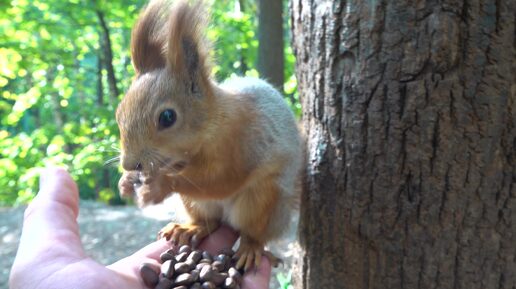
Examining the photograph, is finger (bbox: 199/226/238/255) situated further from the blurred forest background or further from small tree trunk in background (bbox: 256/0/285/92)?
small tree trunk in background (bbox: 256/0/285/92)

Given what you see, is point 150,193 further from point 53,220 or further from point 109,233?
point 109,233

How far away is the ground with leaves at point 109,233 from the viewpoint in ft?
11.4

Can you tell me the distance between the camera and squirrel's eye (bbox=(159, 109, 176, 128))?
1.32m

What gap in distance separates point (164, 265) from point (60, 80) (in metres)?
4.69

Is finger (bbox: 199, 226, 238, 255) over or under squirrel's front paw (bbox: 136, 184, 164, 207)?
under

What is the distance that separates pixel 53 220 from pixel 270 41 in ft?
11.0

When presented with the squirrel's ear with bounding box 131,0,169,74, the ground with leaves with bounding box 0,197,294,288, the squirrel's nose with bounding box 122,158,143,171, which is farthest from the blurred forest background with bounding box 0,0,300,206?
the squirrel's nose with bounding box 122,158,143,171

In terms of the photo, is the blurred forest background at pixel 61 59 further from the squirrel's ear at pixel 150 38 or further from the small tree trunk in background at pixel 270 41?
the squirrel's ear at pixel 150 38

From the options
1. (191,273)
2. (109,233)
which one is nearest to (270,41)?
(109,233)

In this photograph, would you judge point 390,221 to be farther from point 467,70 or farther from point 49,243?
point 49,243

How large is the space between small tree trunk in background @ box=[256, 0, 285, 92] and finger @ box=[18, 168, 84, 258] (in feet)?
9.96

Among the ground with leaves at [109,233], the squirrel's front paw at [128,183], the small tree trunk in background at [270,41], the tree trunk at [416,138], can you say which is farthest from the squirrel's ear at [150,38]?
the small tree trunk in background at [270,41]

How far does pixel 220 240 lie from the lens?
1749 millimetres

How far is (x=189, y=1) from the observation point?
1387mm
